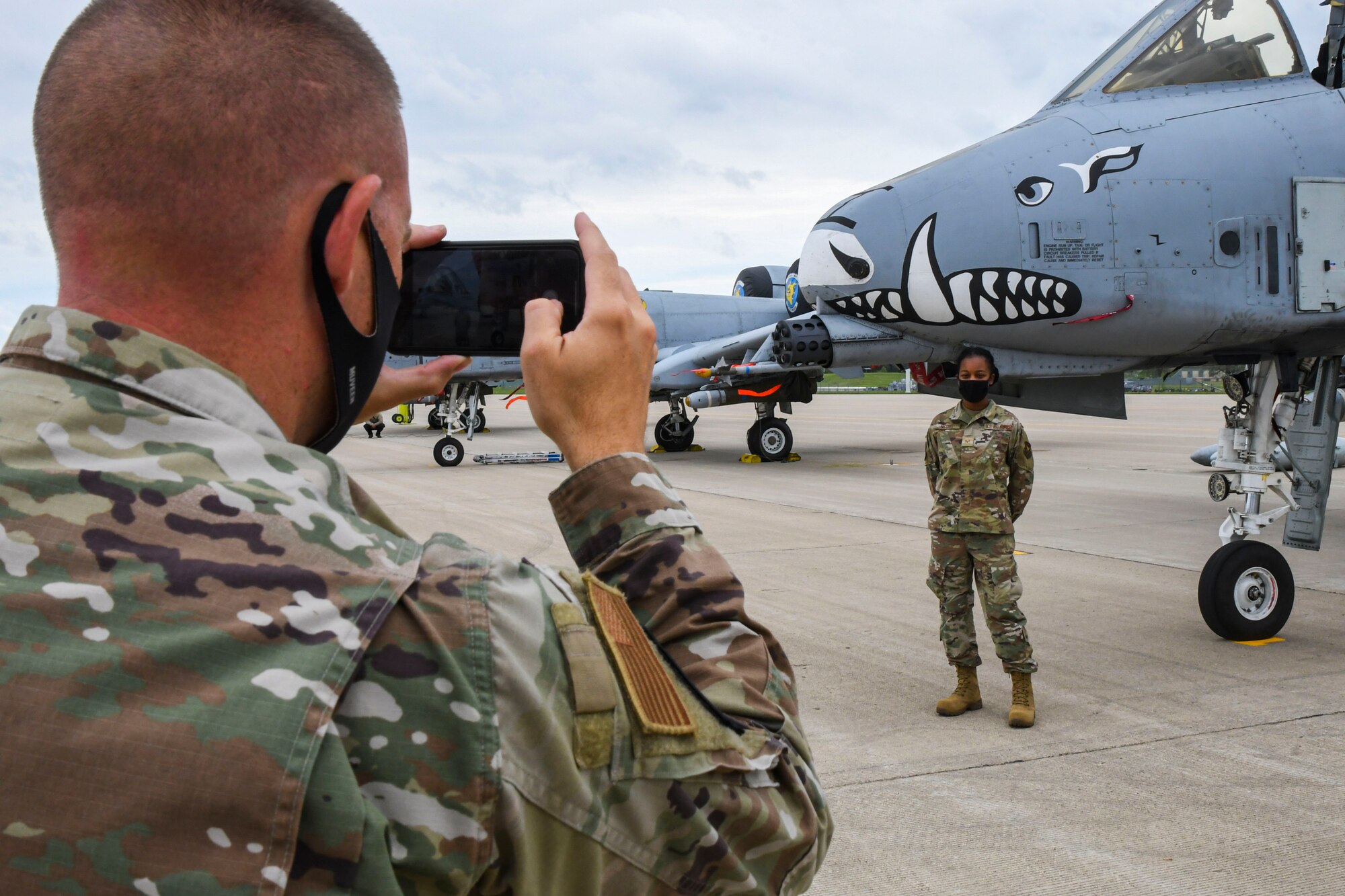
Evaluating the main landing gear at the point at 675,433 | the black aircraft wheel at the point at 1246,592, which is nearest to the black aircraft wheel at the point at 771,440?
the main landing gear at the point at 675,433

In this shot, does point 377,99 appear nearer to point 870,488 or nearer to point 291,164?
point 291,164

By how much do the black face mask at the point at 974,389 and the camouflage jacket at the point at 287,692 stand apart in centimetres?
463

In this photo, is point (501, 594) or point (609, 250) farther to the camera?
point (609, 250)

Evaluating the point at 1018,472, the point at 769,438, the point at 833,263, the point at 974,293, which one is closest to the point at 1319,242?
the point at 974,293

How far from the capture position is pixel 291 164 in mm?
1020

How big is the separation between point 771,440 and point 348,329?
1834cm

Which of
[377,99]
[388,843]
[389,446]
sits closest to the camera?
[388,843]

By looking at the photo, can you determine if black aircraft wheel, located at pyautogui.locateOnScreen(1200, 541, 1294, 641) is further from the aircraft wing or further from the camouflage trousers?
the aircraft wing

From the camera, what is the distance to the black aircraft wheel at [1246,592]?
246 inches

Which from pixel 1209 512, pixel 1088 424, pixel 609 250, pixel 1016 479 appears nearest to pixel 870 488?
pixel 1209 512

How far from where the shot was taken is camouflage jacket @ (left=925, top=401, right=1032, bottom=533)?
17.5 ft

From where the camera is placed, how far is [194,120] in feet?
3.25

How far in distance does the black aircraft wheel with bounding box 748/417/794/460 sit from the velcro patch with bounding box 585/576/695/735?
718 inches

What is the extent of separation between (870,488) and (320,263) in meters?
14.2
